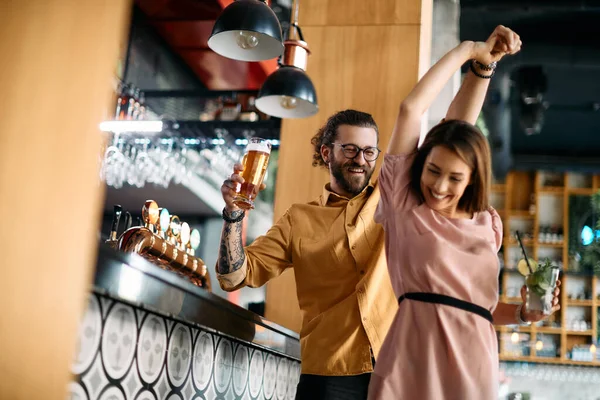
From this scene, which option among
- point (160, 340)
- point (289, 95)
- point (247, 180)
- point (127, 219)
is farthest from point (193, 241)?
point (160, 340)

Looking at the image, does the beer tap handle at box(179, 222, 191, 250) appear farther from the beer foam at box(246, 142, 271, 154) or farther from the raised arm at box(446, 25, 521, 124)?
the raised arm at box(446, 25, 521, 124)

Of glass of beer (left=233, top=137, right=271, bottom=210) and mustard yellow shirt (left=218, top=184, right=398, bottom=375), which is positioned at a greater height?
glass of beer (left=233, top=137, right=271, bottom=210)

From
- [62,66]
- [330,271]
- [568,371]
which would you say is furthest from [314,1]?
[568,371]

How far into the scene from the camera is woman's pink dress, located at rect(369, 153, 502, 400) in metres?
1.32

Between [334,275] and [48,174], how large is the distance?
1252 mm

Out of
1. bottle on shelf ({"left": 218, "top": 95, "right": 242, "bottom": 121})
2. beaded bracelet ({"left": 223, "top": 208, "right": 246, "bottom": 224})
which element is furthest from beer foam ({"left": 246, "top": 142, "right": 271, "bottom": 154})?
bottle on shelf ({"left": 218, "top": 95, "right": 242, "bottom": 121})

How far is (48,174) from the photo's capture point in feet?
2.23

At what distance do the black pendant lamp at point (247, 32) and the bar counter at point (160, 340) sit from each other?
3.64ft

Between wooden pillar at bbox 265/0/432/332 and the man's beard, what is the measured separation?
1092 millimetres

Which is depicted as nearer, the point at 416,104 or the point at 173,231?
the point at 416,104

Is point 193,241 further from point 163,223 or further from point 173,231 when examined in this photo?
point 163,223

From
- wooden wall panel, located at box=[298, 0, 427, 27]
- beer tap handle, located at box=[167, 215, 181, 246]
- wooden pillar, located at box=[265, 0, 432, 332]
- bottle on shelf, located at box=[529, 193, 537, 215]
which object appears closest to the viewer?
beer tap handle, located at box=[167, 215, 181, 246]

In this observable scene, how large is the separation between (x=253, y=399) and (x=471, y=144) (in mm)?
1187

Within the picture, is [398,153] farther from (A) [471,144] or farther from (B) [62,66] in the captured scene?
(B) [62,66]
